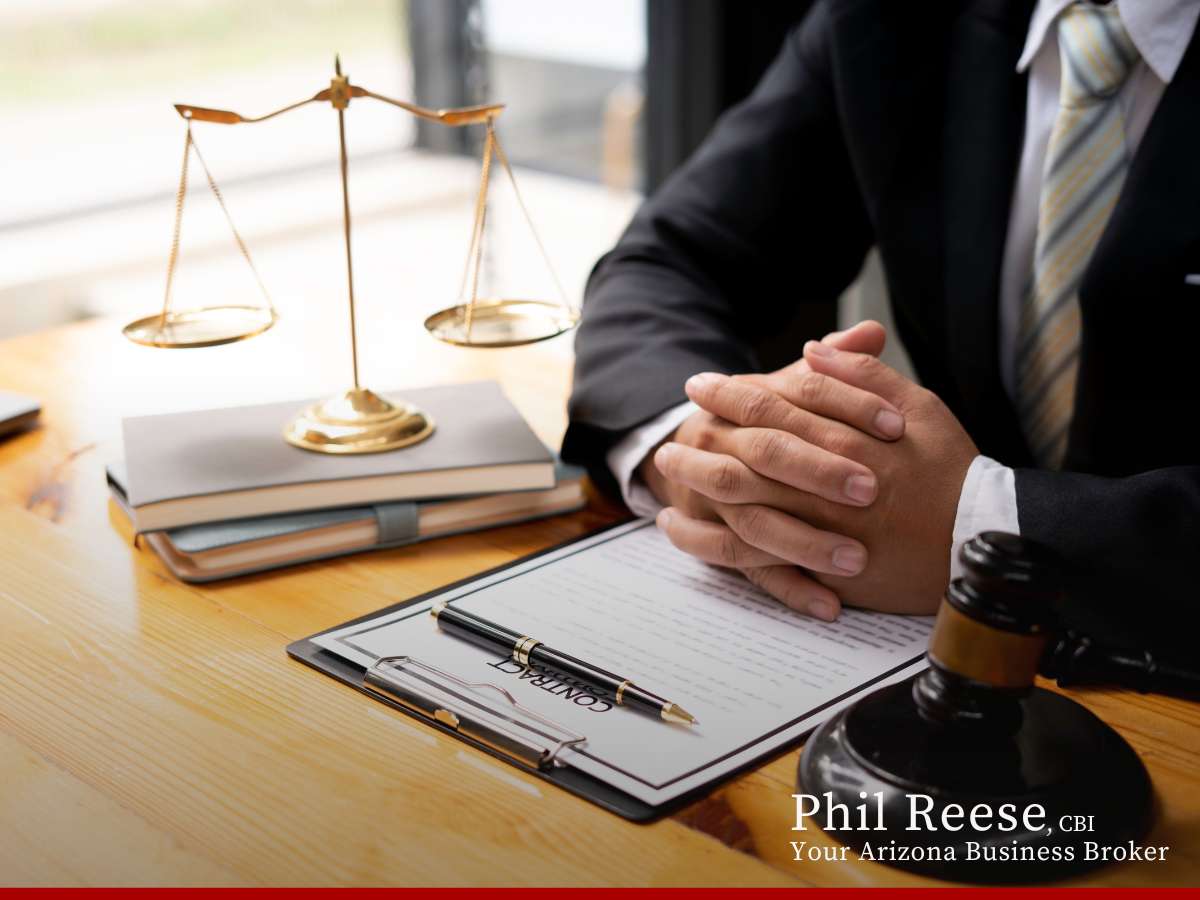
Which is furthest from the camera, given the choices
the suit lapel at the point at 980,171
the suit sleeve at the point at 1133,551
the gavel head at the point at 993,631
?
the suit lapel at the point at 980,171

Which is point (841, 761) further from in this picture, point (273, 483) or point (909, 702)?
point (273, 483)

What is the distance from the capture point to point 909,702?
0.76 metres

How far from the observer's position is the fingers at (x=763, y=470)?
0.97 metres

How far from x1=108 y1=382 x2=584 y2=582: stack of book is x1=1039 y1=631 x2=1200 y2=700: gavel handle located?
447mm

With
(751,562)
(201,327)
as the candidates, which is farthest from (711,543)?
(201,327)

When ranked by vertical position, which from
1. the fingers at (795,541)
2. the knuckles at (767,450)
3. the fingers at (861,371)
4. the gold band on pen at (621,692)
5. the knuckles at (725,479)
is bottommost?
the gold band on pen at (621,692)

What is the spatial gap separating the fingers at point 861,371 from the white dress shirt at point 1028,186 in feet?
0.28

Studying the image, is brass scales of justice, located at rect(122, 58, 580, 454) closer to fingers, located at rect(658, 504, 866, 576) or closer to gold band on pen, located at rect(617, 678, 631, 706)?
fingers, located at rect(658, 504, 866, 576)

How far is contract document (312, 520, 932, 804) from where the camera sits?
2.59ft

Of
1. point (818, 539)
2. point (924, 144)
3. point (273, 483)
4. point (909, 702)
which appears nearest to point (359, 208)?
point (924, 144)

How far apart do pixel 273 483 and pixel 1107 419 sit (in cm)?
78

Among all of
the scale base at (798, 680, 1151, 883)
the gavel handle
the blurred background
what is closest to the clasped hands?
the gavel handle

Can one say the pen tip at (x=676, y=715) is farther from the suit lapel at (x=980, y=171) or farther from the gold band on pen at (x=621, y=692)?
the suit lapel at (x=980, y=171)

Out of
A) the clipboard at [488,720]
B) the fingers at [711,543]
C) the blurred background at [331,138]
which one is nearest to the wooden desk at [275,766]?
the clipboard at [488,720]
